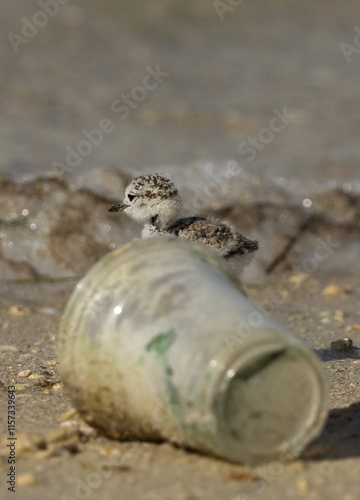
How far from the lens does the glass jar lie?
2.70 meters

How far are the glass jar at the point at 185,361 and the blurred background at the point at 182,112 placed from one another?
357 cm

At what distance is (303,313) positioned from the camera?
576 cm

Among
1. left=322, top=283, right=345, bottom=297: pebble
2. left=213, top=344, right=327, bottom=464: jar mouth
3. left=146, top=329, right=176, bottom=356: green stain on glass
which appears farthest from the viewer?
left=322, top=283, right=345, bottom=297: pebble

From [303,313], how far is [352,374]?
155 cm

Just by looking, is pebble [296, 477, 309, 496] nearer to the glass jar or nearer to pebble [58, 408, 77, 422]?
the glass jar

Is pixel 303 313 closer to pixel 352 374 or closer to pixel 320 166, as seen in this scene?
pixel 352 374

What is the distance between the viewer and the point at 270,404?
272cm

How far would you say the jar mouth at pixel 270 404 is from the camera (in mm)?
2676

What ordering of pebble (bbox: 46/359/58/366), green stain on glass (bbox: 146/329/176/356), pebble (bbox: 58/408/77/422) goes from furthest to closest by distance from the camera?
pebble (bbox: 46/359/58/366) → pebble (bbox: 58/408/77/422) → green stain on glass (bbox: 146/329/176/356)

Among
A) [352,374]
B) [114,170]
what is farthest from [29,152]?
[352,374]

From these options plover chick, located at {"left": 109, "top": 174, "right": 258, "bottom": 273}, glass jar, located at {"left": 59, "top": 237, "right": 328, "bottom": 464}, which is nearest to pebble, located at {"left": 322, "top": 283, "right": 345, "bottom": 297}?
plover chick, located at {"left": 109, "top": 174, "right": 258, "bottom": 273}

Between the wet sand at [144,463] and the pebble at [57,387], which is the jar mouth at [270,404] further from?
the pebble at [57,387]

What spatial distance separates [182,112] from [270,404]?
30.2 feet

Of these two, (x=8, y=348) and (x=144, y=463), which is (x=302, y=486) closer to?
(x=144, y=463)
